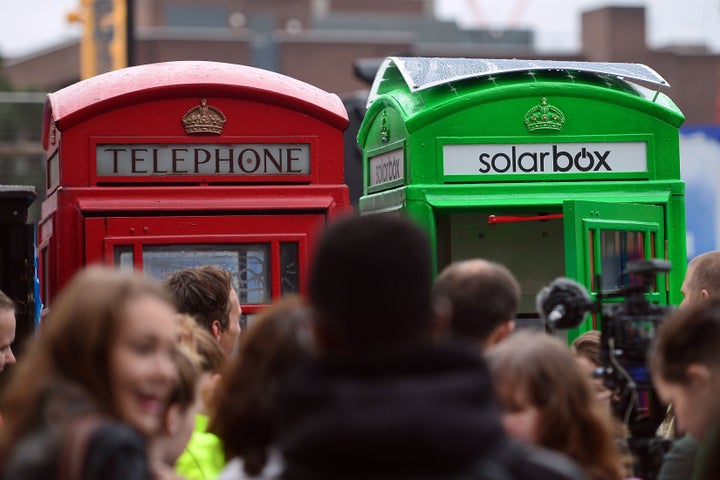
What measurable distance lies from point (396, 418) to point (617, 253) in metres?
4.35

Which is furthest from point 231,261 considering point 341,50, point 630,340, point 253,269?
point 341,50

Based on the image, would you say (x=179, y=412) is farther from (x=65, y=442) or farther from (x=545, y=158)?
(x=545, y=158)

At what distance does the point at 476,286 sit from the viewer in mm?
3617

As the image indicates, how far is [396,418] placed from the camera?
7.57 feet

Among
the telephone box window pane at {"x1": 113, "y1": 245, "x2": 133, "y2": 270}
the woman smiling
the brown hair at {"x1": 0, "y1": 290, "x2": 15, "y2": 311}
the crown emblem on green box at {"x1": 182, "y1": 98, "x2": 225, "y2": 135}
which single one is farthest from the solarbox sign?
Result: the woman smiling

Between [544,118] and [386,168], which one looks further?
[386,168]

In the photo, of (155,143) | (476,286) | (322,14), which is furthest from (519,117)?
(322,14)

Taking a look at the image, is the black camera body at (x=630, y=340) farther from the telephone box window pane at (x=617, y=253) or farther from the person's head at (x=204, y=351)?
the telephone box window pane at (x=617, y=253)

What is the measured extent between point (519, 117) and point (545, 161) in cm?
24

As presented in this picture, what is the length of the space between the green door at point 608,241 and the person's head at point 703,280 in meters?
0.42

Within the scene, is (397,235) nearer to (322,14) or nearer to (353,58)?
(353,58)

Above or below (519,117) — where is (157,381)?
below

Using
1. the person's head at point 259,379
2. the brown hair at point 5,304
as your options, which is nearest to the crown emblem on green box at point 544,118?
the brown hair at point 5,304

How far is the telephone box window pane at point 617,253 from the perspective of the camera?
638 cm
